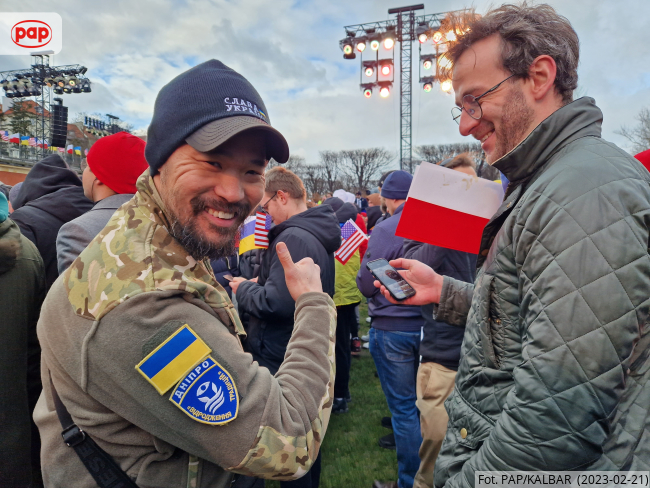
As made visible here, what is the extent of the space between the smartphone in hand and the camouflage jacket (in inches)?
43.8

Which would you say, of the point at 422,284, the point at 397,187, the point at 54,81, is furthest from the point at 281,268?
the point at 54,81

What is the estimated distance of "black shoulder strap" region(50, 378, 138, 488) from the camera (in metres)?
1.17

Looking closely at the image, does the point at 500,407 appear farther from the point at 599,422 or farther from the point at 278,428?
the point at 278,428

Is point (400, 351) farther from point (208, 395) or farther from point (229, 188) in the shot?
point (208, 395)

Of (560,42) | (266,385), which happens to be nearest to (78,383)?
(266,385)

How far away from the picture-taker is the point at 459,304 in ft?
6.99

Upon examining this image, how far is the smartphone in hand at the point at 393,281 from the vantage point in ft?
7.63

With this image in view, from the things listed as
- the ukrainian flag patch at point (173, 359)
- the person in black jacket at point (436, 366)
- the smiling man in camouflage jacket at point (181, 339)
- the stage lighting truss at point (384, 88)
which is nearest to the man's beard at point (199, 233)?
the smiling man in camouflage jacket at point (181, 339)

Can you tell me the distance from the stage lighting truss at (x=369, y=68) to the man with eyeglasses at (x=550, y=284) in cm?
2185

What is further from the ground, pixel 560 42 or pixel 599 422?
pixel 560 42

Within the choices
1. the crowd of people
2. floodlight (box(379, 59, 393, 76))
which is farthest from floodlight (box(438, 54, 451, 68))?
floodlight (box(379, 59, 393, 76))

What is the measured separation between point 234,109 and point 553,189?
3.44ft

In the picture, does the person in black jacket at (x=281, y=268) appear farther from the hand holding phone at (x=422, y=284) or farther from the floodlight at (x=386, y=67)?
the floodlight at (x=386, y=67)

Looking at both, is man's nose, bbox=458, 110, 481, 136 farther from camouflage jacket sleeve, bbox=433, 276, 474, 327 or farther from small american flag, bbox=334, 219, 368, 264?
small american flag, bbox=334, 219, 368, 264
